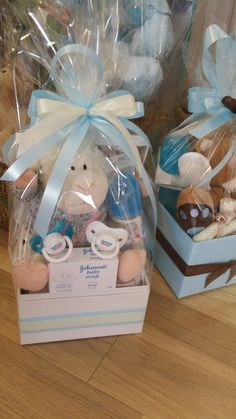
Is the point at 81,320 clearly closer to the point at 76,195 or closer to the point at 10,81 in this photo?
the point at 76,195

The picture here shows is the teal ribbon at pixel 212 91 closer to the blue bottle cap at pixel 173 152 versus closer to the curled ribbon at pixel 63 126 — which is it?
the blue bottle cap at pixel 173 152

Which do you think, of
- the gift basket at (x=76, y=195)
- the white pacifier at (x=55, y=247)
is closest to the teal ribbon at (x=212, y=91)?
the gift basket at (x=76, y=195)

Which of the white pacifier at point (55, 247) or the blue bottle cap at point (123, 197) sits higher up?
the blue bottle cap at point (123, 197)

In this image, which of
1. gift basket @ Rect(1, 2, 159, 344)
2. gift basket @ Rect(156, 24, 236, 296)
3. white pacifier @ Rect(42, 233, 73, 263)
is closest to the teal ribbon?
gift basket @ Rect(156, 24, 236, 296)

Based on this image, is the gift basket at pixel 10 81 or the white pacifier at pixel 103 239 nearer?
the white pacifier at pixel 103 239

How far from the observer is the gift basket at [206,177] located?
62 cm

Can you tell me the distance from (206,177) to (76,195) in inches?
8.3

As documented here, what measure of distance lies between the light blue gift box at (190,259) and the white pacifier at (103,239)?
0.13 meters

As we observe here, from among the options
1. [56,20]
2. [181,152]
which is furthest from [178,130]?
[56,20]

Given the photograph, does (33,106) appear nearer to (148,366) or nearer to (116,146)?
(116,146)

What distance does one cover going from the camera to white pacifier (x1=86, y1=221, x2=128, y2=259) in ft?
1.75

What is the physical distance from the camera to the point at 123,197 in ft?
1.87

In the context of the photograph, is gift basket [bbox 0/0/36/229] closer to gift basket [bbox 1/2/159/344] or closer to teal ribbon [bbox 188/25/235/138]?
gift basket [bbox 1/2/159/344]

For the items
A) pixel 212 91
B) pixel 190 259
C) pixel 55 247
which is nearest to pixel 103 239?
pixel 55 247
